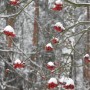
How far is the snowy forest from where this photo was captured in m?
4.92

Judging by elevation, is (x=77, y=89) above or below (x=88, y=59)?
below

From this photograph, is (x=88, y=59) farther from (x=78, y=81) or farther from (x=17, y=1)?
(x=78, y=81)

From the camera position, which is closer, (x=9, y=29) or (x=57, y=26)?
(x=9, y=29)

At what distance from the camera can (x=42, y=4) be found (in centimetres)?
1444

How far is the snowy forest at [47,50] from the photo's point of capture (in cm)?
492

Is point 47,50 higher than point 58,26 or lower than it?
lower

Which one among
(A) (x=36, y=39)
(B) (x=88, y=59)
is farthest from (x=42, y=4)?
(B) (x=88, y=59)

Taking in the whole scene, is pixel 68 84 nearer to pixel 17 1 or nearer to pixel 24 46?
A: pixel 17 1

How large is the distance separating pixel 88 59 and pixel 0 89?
5.19 metres

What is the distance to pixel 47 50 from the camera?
5363 mm

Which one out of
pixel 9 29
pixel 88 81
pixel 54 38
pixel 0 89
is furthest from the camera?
pixel 88 81

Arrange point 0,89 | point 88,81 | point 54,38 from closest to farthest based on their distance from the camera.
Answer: point 54,38, point 0,89, point 88,81

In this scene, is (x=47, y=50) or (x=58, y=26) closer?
(x=58, y=26)

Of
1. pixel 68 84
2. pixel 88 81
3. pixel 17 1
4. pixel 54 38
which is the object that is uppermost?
pixel 17 1
